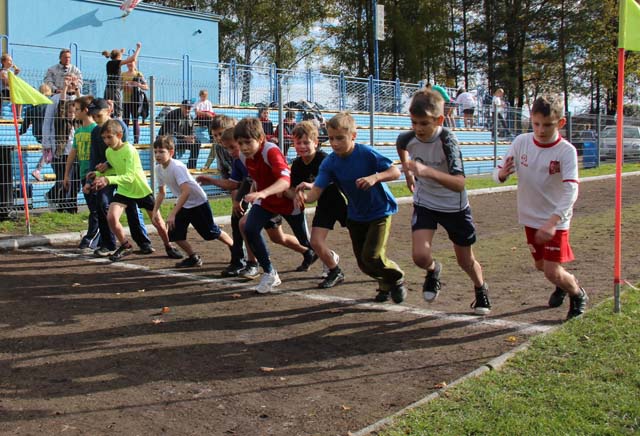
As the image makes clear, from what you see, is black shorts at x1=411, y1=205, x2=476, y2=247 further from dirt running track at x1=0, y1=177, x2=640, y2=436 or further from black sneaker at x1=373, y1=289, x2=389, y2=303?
black sneaker at x1=373, y1=289, x2=389, y2=303

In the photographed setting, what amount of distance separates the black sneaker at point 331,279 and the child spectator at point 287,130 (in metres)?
8.16

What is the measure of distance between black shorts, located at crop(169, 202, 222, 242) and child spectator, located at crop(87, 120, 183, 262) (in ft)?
1.88

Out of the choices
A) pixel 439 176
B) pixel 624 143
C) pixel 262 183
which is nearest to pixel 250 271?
pixel 262 183

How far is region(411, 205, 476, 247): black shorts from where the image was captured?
557cm

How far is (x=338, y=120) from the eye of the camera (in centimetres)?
584

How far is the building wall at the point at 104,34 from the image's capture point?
837 inches

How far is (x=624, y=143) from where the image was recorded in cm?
2948

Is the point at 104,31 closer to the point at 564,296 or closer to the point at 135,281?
the point at 135,281

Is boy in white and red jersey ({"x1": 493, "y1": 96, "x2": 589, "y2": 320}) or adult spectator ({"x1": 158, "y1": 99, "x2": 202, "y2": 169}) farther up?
adult spectator ({"x1": 158, "y1": 99, "x2": 202, "y2": 169})

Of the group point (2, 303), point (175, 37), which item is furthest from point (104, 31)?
point (2, 303)

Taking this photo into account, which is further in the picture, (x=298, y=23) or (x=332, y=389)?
(x=298, y=23)

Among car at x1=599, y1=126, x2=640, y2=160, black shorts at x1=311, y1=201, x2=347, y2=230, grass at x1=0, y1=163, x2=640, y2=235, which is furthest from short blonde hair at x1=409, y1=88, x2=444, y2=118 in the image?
car at x1=599, y1=126, x2=640, y2=160

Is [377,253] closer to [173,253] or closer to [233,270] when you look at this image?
[233,270]

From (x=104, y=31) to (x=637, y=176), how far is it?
63.0 ft
